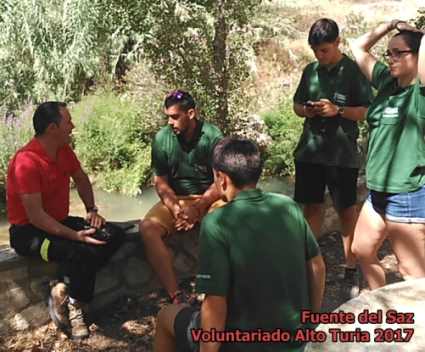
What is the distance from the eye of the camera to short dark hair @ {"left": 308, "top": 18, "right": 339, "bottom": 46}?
3.62 m

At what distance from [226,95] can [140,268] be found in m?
4.81

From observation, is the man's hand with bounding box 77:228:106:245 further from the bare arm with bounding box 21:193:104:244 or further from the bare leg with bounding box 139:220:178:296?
the bare leg with bounding box 139:220:178:296

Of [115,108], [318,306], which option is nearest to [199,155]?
[318,306]

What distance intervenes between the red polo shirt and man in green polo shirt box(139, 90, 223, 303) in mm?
574

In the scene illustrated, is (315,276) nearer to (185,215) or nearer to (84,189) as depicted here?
(185,215)

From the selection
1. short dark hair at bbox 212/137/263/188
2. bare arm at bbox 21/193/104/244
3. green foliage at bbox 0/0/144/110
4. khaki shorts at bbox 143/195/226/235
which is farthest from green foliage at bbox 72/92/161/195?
short dark hair at bbox 212/137/263/188

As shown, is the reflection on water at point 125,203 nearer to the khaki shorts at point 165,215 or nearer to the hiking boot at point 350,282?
the hiking boot at point 350,282

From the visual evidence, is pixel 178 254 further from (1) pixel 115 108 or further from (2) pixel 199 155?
(1) pixel 115 108

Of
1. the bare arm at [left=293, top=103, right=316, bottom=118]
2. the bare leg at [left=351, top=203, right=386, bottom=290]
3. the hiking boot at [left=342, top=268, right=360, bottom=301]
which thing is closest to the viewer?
the bare leg at [left=351, top=203, right=386, bottom=290]

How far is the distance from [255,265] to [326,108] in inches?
69.1

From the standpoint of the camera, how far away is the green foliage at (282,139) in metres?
9.36

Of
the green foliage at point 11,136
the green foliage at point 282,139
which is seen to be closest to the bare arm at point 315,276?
the green foliage at point 282,139

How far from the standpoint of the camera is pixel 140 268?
4125mm

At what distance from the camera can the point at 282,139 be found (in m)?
9.55
